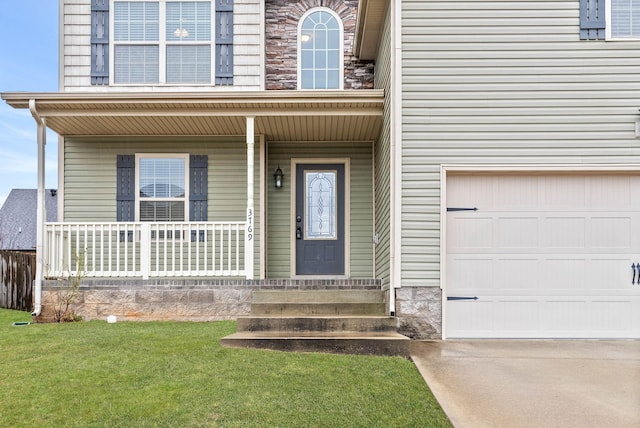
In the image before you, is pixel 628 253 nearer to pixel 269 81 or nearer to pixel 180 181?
pixel 269 81

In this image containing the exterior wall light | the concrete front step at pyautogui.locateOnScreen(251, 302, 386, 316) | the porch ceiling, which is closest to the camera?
the concrete front step at pyautogui.locateOnScreen(251, 302, 386, 316)

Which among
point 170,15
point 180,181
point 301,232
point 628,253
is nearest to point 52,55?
point 170,15

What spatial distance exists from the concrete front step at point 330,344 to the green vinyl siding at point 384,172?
1.23 metres

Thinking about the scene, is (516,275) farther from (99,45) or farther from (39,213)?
(99,45)

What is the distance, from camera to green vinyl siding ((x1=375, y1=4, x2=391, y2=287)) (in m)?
5.82

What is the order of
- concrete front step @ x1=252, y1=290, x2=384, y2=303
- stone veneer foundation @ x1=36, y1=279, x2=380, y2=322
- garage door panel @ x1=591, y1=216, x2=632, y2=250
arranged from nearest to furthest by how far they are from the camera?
1. garage door panel @ x1=591, y1=216, x2=632, y2=250
2. concrete front step @ x1=252, y1=290, x2=384, y2=303
3. stone veneer foundation @ x1=36, y1=279, x2=380, y2=322

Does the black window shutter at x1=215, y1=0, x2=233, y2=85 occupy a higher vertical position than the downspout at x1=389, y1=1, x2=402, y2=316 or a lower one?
higher

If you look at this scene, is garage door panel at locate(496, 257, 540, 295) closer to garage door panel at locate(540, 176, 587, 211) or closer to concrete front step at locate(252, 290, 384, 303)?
garage door panel at locate(540, 176, 587, 211)

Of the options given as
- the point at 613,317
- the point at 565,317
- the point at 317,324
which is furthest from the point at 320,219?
the point at 613,317

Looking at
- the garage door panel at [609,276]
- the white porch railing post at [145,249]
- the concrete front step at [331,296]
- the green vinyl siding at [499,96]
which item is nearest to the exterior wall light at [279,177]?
the white porch railing post at [145,249]

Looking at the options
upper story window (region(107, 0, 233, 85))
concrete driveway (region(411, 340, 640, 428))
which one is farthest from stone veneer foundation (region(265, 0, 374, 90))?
concrete driveway (region(411, 340, 640, 428))

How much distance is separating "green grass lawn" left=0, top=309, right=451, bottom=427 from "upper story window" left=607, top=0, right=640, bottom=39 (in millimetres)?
4576

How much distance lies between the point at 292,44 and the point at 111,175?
375 cm

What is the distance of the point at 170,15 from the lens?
7.70m
